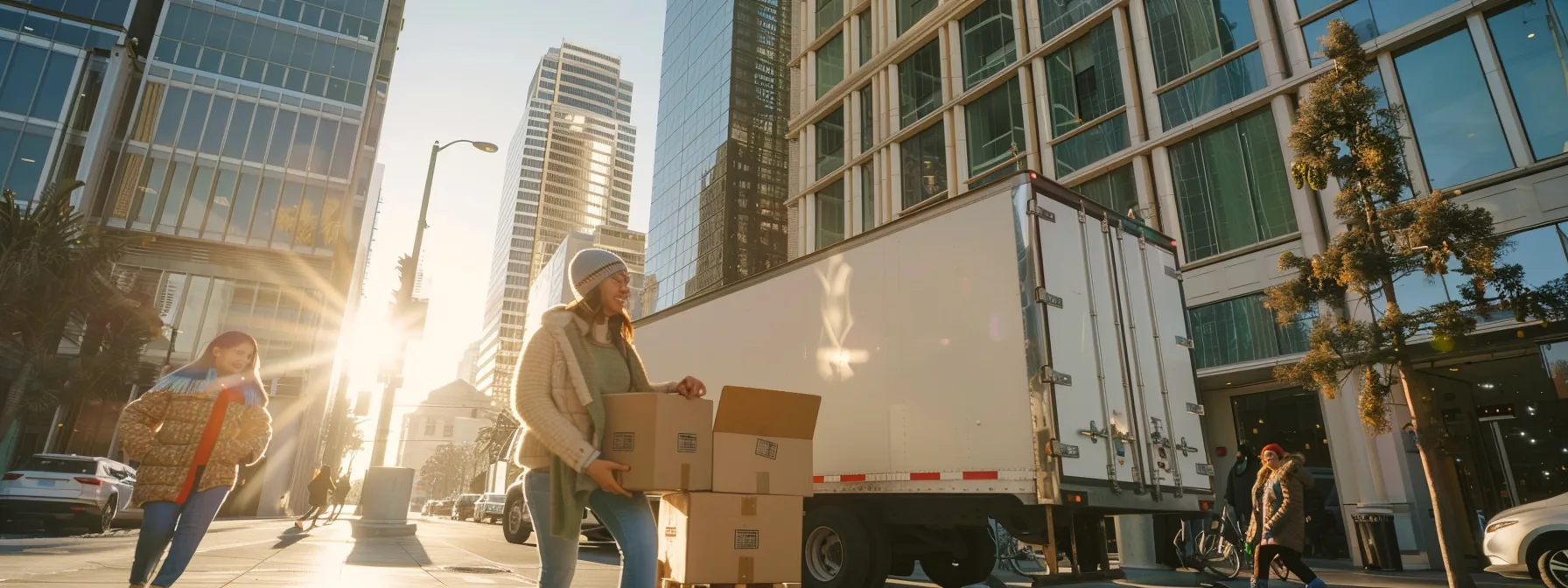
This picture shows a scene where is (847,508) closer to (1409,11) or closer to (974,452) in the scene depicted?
(974,452)

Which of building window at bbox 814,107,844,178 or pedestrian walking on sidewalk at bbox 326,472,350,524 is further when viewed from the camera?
building window at bbox 814,107,844,178

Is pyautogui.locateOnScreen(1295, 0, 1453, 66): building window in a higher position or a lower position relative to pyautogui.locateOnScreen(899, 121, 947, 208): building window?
lower

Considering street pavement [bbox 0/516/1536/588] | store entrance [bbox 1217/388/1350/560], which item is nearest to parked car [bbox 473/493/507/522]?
street pavement [bbox 0/516/1536/588]

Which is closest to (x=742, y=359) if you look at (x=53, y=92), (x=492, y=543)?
(x=492, y=543)

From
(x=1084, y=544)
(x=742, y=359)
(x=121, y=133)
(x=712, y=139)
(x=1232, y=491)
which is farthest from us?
(x=712, y=139)

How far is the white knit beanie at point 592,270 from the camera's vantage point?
3186mm

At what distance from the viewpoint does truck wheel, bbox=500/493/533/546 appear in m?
13.0

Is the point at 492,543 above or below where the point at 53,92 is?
below

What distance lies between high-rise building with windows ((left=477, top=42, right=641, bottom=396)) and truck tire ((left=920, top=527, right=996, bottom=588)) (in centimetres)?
13120

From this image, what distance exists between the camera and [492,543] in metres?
13.9

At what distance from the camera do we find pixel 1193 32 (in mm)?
17375

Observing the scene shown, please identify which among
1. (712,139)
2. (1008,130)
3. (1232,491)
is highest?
(712,139)

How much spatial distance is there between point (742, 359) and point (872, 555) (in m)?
2.84

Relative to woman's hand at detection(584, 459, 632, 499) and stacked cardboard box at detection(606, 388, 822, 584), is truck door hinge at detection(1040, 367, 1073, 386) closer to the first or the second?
stacked cardboard box at detection(606, 388, 822, 584)
